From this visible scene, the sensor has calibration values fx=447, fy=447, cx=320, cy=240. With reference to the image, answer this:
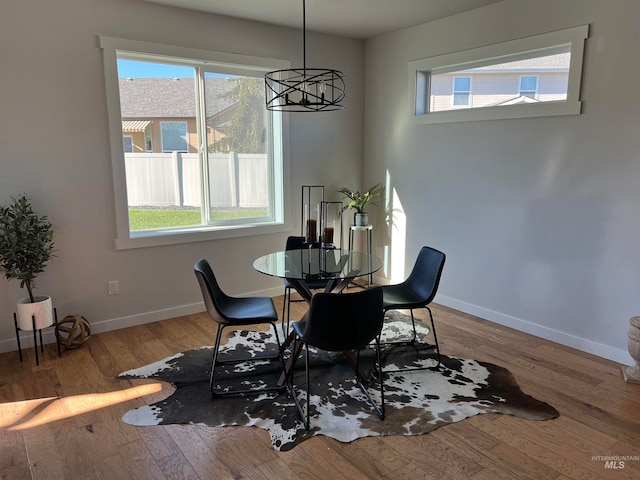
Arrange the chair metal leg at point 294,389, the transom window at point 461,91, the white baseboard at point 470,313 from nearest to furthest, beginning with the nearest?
the chair metal leg at point 294,389
the white baseboard at point 470,313
the transom window at point 461,91

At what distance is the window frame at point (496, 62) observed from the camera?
3160mm

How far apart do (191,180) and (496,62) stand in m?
2.83

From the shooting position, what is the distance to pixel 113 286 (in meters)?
3.68

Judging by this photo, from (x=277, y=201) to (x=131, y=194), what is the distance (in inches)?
55.4

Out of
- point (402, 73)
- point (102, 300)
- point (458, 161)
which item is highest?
point (402, 73)

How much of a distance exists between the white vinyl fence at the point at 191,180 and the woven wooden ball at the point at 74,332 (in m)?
1.03

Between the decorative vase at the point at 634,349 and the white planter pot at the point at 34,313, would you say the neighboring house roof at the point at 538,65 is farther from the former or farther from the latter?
the white planter pot at the point at 34,313

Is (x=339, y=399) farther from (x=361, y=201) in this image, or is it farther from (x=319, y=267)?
(x=361, y=201)

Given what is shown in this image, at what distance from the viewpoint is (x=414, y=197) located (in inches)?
178

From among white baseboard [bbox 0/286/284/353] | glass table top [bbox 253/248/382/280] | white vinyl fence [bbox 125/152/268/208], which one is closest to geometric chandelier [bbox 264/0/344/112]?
white vinyl fence [bbox 125/152/268/208]

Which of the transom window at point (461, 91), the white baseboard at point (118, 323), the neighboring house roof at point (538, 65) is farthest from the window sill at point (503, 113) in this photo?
the white baseboard at point (118, 323)

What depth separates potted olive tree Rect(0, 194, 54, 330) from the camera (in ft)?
9.73

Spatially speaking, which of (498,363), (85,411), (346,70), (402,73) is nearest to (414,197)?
(402,73)

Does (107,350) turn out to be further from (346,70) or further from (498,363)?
(346,70)
